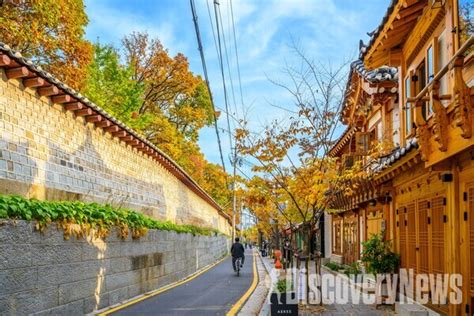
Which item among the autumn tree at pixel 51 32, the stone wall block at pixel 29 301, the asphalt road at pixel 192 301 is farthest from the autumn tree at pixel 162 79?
the stone wall block at pixel 29 301

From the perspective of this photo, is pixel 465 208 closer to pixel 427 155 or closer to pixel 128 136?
pixel 427 155

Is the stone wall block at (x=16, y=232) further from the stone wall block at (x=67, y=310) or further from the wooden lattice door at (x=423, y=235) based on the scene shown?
the wooden lattice door at (x=423, y=235)

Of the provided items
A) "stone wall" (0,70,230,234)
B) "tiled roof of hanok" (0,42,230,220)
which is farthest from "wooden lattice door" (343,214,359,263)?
"tiled roof of hanok" (0,42,230,220)

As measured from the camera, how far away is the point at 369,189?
16.5m

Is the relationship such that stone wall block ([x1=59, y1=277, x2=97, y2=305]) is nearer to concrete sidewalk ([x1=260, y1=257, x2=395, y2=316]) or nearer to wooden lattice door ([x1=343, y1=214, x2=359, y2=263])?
concrete sidewalk ([x1=260, y1=257, x2=395, y2=316])

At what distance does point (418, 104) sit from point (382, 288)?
5247 mm

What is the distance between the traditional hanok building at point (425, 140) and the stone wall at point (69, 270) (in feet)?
19.8

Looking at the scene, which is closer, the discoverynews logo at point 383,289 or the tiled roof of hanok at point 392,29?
the discoverynews logo at point 383,289

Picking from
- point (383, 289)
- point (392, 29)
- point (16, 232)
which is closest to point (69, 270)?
point (16, 232)

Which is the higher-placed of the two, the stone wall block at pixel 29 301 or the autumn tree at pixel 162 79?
the autumn tree at pixel 162 79

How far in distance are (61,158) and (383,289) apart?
797 centimetres

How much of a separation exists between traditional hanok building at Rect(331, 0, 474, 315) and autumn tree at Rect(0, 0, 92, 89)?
11364mm

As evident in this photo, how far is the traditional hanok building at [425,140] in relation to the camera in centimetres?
843

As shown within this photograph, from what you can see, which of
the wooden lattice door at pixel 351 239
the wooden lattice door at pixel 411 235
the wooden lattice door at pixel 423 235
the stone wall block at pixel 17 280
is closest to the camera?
the stone wall block at pixel 17 280
